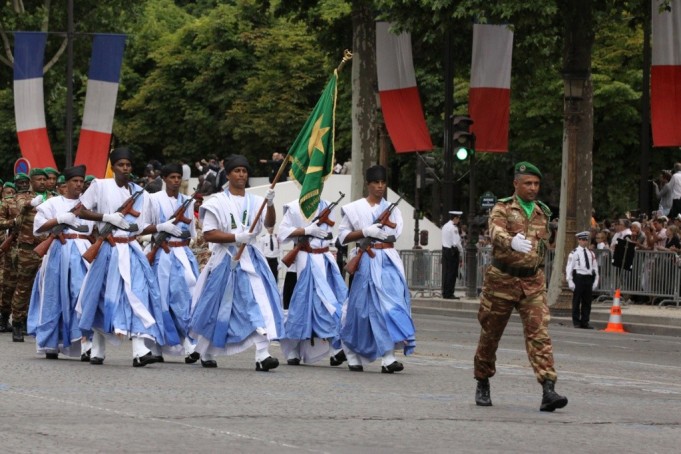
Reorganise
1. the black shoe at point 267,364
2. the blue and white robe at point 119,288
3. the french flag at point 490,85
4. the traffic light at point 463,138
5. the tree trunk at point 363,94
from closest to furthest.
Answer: the black shoe at point 267,364
the blue and white robe at point 119,288
the french flag at point 490,85
the traffic light at point 463,138
the tree trunk at point 363,94

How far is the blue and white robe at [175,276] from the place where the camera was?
16.4 metres

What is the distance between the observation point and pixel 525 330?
12609mm

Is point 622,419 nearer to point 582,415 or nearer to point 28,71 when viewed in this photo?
point 582,415

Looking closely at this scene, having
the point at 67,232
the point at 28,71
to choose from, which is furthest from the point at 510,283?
the point at 28,71

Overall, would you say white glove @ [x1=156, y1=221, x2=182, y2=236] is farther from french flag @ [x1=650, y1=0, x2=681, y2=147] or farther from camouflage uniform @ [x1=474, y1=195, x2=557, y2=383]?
french flag @ [x1=650, y1=0, x2=681, y2=147]

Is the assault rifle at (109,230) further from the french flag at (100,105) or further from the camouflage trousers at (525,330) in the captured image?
the french flag at (100,105)

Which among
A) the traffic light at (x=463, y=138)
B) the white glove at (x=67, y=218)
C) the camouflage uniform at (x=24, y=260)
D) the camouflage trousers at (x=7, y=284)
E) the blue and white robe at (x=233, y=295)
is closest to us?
the blue and white robe at (x=233, y=295)

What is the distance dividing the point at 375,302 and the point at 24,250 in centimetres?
618

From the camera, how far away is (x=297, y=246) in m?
17.3

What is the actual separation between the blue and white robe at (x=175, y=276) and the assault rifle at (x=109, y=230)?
26.6 inches

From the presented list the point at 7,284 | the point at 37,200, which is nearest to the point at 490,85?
the point at 7,284

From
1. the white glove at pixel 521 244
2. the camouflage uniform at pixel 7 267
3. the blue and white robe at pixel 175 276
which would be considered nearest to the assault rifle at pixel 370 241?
the blue and white robe at pixel 175 276

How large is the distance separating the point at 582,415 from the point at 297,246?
17.7 ft

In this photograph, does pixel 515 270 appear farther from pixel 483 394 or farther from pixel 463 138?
pixel 463 138
